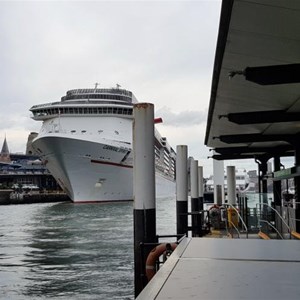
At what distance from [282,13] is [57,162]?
5197 cm

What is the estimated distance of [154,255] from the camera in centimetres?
725

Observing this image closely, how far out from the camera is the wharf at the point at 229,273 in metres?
3.08

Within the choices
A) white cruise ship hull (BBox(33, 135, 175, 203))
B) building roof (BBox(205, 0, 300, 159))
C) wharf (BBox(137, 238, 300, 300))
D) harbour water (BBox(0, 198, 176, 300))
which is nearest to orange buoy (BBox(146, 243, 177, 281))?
wharf (BBox(137, 238, 300, 300))

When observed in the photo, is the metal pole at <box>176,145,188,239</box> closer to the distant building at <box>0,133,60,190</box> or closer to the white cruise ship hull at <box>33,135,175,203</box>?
the white cruise ship hull at <box>33,135,175,203</box>

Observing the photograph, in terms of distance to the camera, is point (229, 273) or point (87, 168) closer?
point (229, 273)

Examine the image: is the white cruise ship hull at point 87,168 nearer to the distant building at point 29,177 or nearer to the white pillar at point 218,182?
the white pillar at point 218,182

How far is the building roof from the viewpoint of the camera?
4879 mm

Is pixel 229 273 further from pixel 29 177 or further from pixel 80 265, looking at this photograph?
pixel 29 177

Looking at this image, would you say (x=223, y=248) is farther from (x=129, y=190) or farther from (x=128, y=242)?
(x=129, y=190)

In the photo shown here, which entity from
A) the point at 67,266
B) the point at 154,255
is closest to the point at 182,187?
the point at 67,266

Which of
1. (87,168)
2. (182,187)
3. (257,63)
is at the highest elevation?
(87,168)

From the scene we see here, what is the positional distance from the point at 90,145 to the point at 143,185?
45.7m

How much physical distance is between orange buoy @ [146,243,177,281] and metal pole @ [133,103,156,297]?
10.6 inches

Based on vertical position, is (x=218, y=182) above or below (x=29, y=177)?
below
